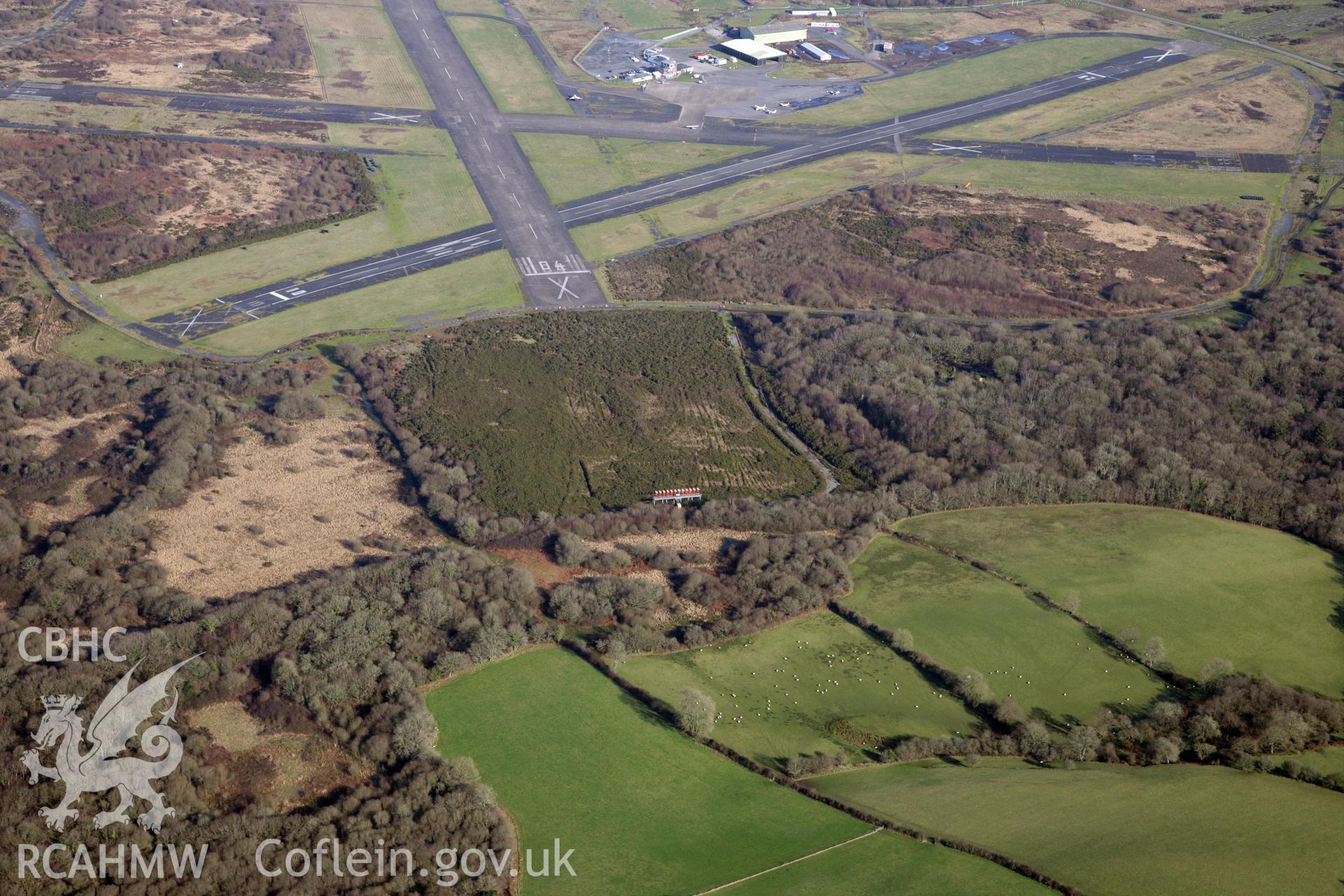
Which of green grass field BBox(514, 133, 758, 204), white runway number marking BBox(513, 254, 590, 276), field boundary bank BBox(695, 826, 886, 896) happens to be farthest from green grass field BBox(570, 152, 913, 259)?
field boundary bank BBox(695, 826, 886, 896)

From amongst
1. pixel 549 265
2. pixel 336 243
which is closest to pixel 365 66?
pixel 336 243

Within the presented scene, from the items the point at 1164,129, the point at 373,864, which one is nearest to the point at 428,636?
the point at 373,864

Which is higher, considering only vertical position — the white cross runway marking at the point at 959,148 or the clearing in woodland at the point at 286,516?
the white cross runway marking at the point at 959,148

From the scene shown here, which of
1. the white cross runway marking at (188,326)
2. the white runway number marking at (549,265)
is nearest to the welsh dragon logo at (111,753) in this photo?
the white cross runway marking at (188,326)

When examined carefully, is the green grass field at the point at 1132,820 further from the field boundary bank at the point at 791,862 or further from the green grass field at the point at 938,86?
the green grass field at the point at 938,86

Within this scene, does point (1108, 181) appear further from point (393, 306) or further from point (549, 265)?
point (393, 306)

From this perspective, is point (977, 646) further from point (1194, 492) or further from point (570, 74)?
point (570, 74)

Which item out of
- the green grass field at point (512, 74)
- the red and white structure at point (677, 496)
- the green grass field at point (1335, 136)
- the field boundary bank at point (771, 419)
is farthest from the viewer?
the green grass field at point (512, 74)
